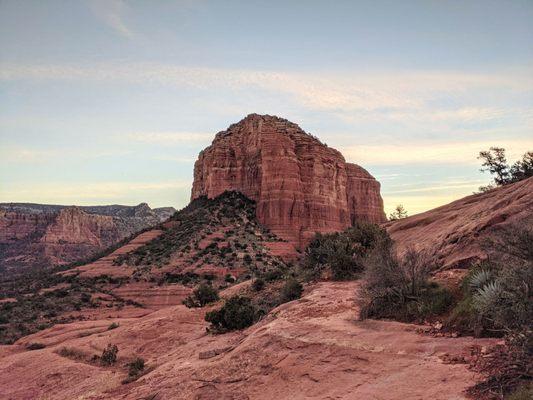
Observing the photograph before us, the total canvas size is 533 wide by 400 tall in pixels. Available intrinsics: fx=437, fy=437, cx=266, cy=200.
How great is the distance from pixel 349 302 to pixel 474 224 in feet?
15.9

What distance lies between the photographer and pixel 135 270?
2240 inches

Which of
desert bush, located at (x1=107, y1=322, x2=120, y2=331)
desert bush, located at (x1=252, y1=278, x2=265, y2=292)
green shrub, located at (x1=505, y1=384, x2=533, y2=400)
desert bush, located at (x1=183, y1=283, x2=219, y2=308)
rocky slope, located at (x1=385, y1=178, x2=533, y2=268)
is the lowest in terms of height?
desert bush, located at (x1=107, y1=322, x2=120, y2=331)

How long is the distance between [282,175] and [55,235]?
81727mm

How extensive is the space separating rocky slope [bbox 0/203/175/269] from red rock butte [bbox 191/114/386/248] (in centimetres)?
5142

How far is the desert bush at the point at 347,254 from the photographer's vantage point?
19.0 m

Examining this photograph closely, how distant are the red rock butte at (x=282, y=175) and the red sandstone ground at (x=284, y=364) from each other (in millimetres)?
51382

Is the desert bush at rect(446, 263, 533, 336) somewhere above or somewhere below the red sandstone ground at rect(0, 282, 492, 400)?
above

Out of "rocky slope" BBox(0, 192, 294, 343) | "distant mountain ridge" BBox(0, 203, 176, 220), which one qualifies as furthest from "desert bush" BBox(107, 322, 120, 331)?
"distant mountain ridge" BBox(0, 203, 176, 220)

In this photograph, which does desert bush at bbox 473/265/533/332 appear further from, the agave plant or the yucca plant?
the agave plant

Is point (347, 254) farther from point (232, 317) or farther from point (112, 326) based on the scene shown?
point (112, 326)

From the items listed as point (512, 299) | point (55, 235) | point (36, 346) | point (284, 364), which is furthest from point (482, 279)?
point (55, 235)

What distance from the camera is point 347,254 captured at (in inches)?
776

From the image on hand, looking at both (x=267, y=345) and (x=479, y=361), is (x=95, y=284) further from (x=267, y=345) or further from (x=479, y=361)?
(x=479, y=361)

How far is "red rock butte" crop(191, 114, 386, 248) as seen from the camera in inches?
2832
